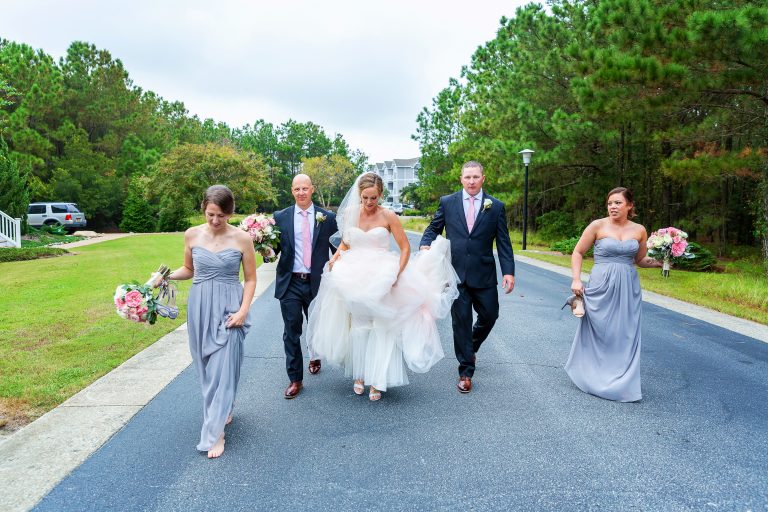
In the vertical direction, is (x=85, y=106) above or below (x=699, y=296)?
above

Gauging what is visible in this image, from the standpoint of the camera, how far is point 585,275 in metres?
14.7

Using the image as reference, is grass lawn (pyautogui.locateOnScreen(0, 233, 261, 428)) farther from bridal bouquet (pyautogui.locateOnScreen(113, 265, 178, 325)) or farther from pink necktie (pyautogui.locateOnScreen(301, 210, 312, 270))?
pink necktie (pyautogui.locateOnScreen(301, 210, 312, 270))

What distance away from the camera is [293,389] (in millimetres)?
4938

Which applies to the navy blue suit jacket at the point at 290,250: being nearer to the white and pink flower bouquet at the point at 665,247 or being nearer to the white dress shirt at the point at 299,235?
the white dress shirt at the point at 299,235

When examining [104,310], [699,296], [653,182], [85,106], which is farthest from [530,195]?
[85,106]

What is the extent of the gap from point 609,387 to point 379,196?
2.73 metres

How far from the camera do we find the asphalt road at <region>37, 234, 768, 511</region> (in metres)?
3.13

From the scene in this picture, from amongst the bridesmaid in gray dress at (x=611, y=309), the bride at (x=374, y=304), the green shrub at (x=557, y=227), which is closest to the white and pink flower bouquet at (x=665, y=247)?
the bridesmaid in gray dress at (x=611, y=309)

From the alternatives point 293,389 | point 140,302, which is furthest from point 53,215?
point 140,302

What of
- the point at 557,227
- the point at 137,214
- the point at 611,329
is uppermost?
the point at 137,214

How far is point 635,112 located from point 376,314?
424 inches

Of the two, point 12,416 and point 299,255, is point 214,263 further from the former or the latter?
point 12,416

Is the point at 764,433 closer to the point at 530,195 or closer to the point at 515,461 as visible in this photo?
the point at 515,461

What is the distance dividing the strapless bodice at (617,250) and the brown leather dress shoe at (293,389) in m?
3.17
